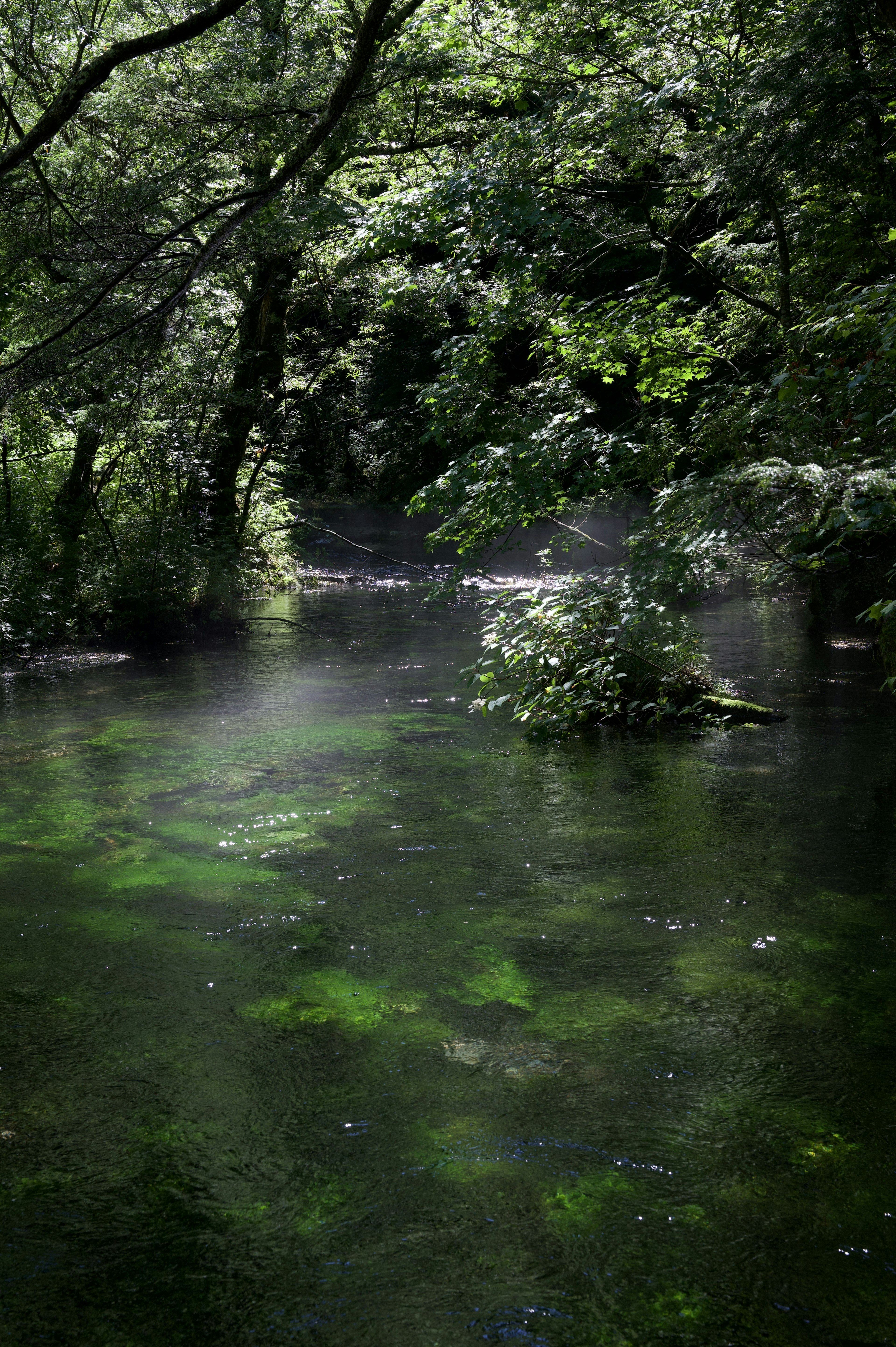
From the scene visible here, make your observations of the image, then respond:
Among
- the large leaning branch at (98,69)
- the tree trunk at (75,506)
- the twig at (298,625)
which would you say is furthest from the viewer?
the tree trunk at (75,506)

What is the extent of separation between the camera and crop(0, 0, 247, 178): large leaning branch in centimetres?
442

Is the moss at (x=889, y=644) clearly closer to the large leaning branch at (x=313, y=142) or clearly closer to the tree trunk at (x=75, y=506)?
the large leaning branch at (x=313, y=142)

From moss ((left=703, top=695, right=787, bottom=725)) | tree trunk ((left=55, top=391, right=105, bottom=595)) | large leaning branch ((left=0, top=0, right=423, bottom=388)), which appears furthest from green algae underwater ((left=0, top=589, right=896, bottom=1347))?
tree trunk ((left=55, top=391, right=105, bottom=595))

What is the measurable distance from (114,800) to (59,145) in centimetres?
954

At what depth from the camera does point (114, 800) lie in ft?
19.6

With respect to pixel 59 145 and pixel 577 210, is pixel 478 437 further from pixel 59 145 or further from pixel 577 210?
pixel 59 145

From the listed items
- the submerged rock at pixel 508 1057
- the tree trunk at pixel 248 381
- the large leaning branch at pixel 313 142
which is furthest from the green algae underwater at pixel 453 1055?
the tree trunk at pixel 248 381

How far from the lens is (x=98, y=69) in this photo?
15.1 feet

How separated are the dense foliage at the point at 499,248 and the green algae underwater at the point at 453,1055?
1621 millimetres

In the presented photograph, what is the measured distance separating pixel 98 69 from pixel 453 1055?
471cm

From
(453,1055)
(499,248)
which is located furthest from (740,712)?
(453,1055)

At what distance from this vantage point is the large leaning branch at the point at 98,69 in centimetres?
442

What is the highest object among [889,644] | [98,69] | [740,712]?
[98,69]

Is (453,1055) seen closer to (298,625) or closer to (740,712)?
(740,712)
